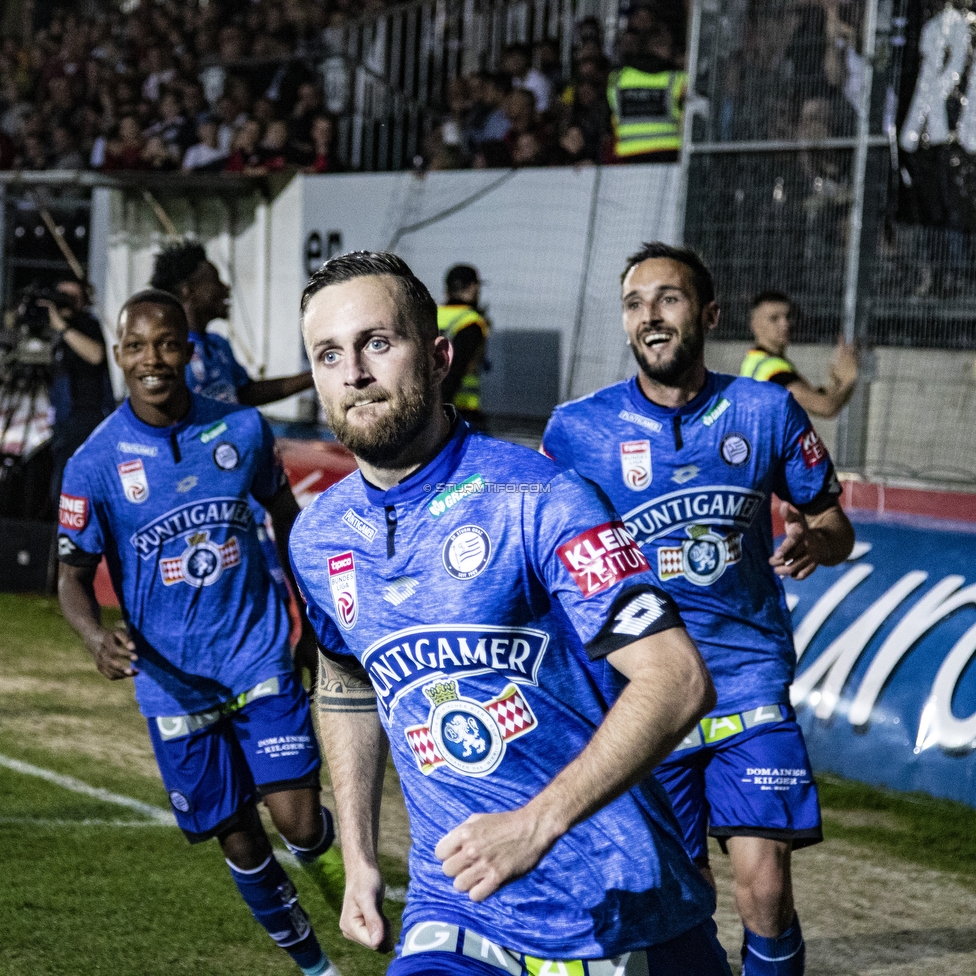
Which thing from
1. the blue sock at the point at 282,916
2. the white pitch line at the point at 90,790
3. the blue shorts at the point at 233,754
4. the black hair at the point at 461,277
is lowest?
the white pitch line at the point at 90,790

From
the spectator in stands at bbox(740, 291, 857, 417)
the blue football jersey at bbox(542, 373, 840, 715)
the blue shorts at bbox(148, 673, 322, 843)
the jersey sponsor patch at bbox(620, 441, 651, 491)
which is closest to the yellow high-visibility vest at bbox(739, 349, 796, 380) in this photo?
the spectator in stands at bbox(740, 291, 857, 417)

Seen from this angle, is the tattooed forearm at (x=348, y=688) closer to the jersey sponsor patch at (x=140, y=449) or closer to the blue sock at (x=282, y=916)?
the blue sock at (x=282, y=916)

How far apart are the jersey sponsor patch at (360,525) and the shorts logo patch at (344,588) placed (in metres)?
0.05

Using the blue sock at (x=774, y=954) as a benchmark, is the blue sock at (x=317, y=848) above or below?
below

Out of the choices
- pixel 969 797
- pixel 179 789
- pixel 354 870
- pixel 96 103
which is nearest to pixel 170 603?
pixel 179 789

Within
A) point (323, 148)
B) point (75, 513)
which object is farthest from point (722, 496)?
point (323, 148)

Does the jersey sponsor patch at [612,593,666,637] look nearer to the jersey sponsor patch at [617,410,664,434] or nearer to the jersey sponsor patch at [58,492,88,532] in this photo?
the jersey sponsor patch at [617,410,664,434]

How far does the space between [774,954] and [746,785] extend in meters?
0.46

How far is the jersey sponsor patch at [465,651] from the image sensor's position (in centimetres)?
247

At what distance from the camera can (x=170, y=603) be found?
15.8 feet

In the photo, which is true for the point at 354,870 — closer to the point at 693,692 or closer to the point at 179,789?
the point at 693,692

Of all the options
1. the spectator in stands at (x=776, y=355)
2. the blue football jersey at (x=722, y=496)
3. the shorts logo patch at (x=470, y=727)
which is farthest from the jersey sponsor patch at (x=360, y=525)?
the spectator in stands at (x=776, y=355)

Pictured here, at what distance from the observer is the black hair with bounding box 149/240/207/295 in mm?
7422

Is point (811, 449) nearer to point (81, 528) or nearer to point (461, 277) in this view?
point (81, 528)
